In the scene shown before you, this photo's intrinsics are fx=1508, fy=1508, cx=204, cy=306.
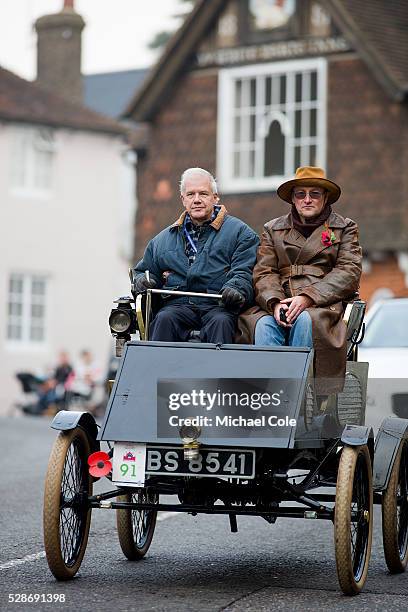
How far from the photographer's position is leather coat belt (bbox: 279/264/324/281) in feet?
28.7

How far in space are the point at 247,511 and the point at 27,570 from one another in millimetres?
1310

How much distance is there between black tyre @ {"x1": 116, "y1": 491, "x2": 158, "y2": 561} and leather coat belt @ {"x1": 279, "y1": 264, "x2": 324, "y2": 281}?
1503 millimetres

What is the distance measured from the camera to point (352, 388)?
868 centimetres

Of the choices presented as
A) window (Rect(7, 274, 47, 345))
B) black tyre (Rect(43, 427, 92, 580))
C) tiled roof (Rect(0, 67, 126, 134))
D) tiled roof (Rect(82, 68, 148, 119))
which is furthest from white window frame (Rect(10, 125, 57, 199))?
black tyre (Rect(43, 427, 92, 580))

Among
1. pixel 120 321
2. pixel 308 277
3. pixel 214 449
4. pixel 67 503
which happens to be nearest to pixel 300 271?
pixel 308 277

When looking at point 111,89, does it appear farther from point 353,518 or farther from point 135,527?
point 353,518

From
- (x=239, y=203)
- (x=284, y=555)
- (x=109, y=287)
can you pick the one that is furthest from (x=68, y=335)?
(x=284, y=555)

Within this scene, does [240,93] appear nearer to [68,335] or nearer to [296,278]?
[68,335]

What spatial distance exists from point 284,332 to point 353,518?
1300 mm

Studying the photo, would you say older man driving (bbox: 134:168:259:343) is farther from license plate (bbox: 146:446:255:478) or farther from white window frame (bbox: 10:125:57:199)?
white window frame (bbox: 10:125:57:199)

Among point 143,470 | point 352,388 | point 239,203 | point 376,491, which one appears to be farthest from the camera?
point 239,203

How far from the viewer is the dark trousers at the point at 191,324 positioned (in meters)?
8.43

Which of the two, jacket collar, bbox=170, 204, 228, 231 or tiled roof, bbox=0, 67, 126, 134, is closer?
jacket collar, bbox=170, 204, 228, 231

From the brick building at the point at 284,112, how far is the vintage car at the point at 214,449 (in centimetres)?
1994
